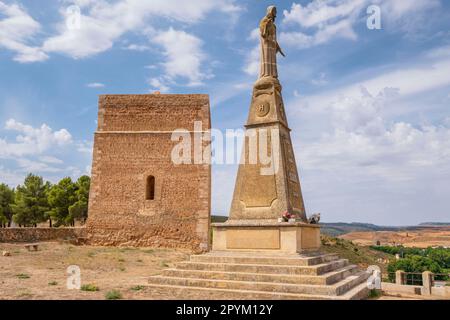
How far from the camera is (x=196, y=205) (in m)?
18.0

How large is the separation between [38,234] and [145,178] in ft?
19.7

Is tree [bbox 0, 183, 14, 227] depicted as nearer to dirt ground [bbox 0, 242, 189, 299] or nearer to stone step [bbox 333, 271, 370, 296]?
dirt ground [bbox 0, 242, 189, 299]

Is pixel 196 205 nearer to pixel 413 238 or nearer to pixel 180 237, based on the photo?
pixel 180 237

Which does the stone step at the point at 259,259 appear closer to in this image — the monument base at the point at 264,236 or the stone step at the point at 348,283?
the monument base at the point at 264,236

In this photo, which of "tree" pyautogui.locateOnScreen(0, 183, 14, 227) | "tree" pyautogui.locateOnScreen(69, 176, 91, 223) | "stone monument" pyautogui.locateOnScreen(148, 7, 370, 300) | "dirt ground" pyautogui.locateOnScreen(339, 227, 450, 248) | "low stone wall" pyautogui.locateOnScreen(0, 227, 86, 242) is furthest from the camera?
"dirt ground" pyautogui.locateOnScreen(339, 227, 450, 248)

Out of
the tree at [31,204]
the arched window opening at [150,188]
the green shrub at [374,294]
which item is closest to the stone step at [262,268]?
the green shrub at [374,294]

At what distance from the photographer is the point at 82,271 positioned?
34.7 ft

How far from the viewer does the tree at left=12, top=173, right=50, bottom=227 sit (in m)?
32.9

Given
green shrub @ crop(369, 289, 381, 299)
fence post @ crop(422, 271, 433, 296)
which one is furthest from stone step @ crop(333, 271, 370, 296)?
fence post @ crop(422, 271, 433, 296)

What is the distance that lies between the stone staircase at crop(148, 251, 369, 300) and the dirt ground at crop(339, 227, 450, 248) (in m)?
44.7

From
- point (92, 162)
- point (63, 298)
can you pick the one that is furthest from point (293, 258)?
point (92, 162)

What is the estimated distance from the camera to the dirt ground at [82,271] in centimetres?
705

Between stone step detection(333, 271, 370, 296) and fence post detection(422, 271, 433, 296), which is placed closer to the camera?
stone step detection(333, 271, 370, 296)
